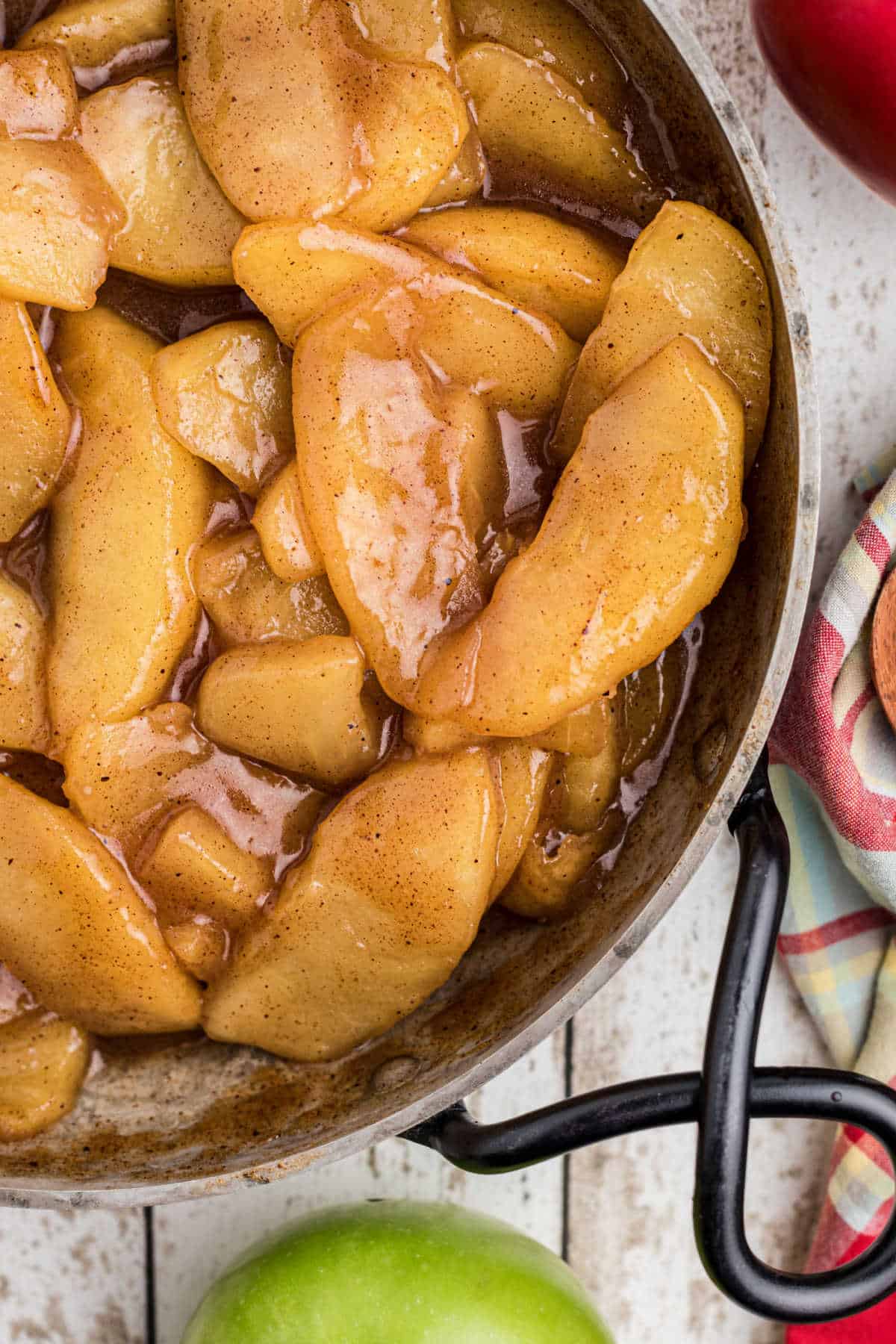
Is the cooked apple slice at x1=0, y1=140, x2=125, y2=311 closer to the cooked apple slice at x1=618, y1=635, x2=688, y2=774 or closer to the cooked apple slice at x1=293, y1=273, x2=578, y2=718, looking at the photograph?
the cooked apple slice at x1=293, y1=273, x2=578, y2=718

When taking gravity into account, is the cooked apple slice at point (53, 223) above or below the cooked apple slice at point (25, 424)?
above

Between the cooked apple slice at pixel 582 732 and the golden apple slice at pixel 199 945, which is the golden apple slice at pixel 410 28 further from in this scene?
the golden apple slice at pixel 199 945

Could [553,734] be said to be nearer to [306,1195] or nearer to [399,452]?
[399,452]

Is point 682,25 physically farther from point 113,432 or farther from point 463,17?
point 113,432

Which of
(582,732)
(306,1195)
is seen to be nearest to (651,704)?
(582,732)

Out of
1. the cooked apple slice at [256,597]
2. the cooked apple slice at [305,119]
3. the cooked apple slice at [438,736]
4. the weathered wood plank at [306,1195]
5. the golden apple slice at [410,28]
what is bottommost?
the weathered wood plank at [306,1195]

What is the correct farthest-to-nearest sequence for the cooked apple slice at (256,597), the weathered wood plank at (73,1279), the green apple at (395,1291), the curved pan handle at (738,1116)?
the weathered wood plank at (73,1279)
the green apple at (395,1291)
the cooked apple slice at (256,597)
the curved pan handle at (738,1116)

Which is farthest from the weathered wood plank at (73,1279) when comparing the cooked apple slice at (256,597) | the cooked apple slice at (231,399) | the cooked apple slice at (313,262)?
the cooked apple slice at (313,262)

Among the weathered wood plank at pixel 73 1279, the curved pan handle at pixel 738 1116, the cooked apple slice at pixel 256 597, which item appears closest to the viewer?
the curved pan handle at pixel 738 1116
